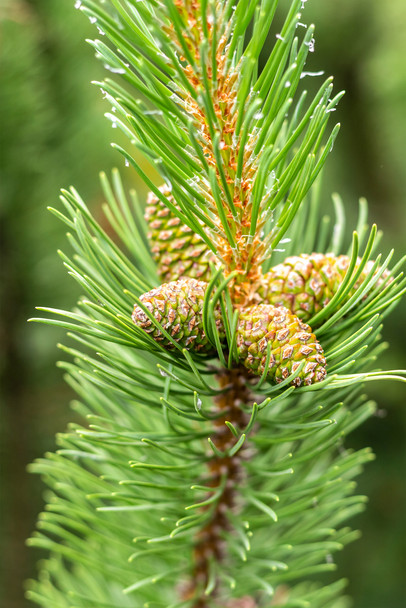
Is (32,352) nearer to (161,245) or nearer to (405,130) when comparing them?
(161,245)

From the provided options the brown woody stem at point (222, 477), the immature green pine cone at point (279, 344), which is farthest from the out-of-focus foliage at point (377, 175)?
the immature green pine cone at point (279, 344)

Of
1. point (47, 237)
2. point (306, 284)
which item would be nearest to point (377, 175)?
point (47, 237)

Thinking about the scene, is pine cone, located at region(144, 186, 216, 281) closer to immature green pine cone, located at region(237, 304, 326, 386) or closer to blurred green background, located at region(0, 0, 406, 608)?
immature green pine cone, located at region(237, 304, 326, 386)

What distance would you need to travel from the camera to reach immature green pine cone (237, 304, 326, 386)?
1.28 ft

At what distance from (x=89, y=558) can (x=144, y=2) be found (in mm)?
464

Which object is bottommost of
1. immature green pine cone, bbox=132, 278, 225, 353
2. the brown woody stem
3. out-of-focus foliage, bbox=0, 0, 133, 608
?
the brown woody stem

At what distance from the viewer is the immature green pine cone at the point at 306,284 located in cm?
44

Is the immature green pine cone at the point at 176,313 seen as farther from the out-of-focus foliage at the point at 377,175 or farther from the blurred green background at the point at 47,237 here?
the out-of-focus foliage at the point at 377,175

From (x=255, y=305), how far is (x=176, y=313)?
0.07 meters

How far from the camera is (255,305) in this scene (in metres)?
0.43

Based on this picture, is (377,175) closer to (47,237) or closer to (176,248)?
(47,237)

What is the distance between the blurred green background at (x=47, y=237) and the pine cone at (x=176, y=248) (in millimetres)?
516

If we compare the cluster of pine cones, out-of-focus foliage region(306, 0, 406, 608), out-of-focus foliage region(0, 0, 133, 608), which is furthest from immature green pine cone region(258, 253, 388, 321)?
out-of-focus foliage region(306, 0, 406, 608)

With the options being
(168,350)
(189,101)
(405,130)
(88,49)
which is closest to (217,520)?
(168,350)
